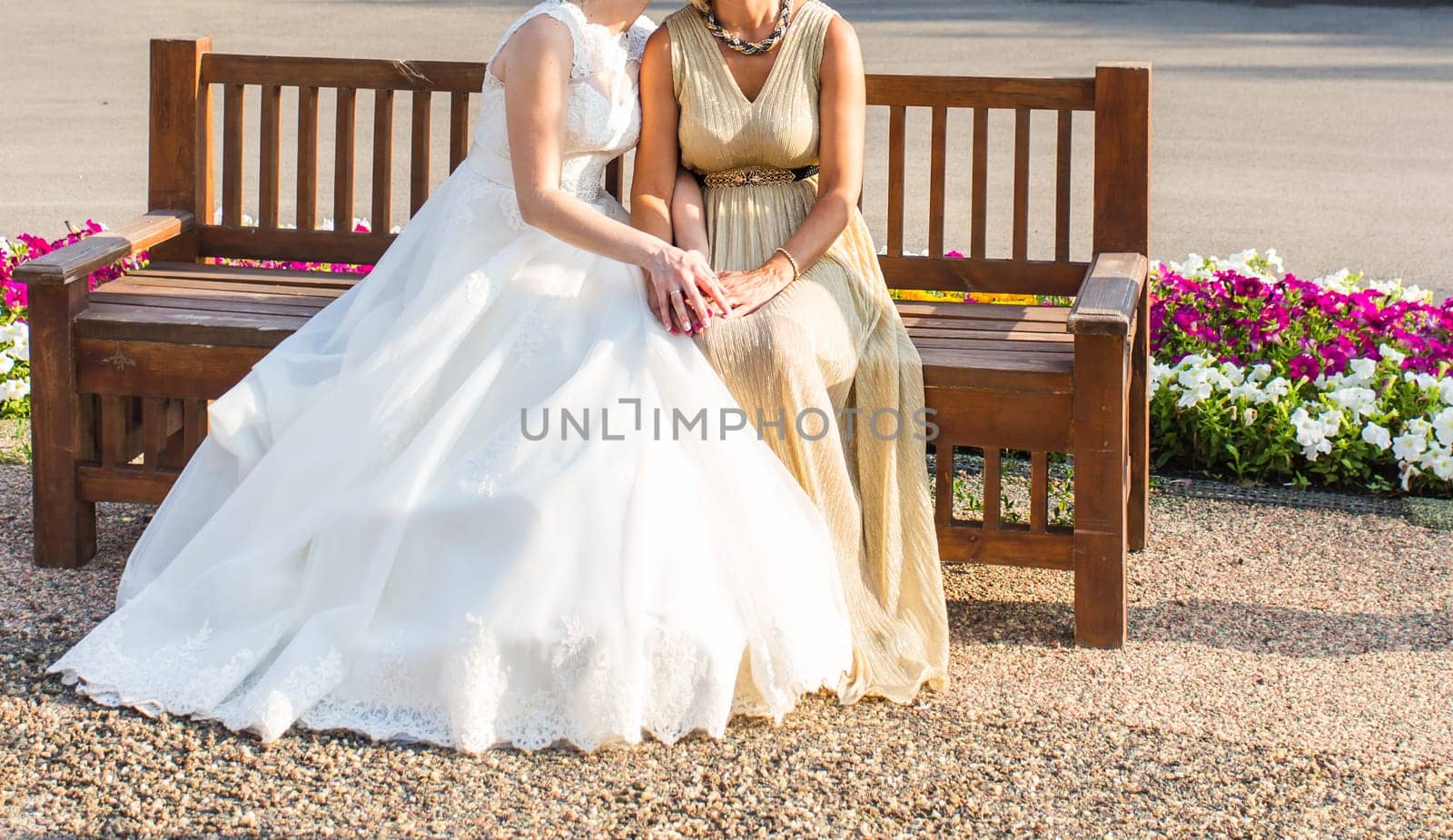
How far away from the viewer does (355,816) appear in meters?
2.90

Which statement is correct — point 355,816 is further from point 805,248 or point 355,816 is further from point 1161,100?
point 1161,100

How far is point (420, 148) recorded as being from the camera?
4.41 meters

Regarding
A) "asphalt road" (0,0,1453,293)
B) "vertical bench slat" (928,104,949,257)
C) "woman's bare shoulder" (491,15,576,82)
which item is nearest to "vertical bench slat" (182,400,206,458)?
"woman's bare shoulder" (491,15,576,82)

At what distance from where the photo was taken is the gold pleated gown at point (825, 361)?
11.4ft

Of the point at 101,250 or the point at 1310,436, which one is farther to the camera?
the point at 1310,436

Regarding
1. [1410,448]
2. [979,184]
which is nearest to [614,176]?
[979,184]

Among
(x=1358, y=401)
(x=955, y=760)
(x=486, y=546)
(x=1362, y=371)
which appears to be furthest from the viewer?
(x=1362, y=371)

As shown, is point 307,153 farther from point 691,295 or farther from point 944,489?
point 944,489

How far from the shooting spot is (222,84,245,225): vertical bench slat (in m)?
4.52

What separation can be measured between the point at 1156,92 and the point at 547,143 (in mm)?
8379

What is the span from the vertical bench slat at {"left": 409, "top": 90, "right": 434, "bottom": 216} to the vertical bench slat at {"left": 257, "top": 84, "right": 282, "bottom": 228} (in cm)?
36

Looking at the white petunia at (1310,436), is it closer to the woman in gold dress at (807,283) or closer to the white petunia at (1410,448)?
the white petunia at (1410,448)

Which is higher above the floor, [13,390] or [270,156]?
[270,156]

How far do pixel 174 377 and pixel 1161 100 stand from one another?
27.2 ft
